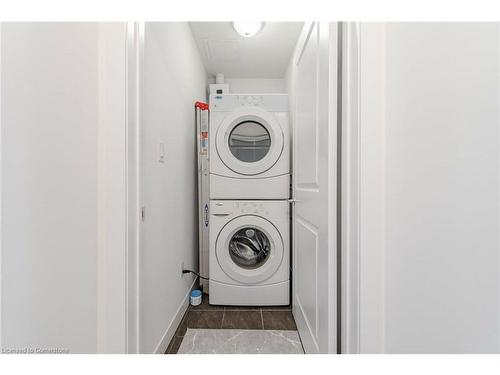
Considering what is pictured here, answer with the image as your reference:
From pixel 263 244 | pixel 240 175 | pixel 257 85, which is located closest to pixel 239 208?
pixel 240 175

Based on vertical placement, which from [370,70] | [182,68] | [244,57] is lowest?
[370,70]

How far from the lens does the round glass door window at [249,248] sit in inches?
78.8

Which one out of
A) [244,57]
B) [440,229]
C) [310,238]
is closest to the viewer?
[440,229]

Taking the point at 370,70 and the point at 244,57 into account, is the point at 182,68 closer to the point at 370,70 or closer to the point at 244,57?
the point at 244,57

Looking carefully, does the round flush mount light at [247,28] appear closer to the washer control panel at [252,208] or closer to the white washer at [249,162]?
the white washer at [249,162]

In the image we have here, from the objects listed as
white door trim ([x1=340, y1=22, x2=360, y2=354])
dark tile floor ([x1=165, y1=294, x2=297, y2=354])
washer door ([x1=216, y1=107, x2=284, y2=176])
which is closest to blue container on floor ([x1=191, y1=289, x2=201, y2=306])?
dark tile floor ([x1=165, y1=294, x2=297, y2=354])

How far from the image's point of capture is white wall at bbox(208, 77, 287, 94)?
2986 millimetres

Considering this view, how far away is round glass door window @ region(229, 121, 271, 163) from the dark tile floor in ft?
3.86

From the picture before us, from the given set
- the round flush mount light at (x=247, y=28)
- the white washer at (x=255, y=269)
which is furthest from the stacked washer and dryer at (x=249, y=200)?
the round flush mount light at (x=247, y=28)

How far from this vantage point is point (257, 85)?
301 cm
